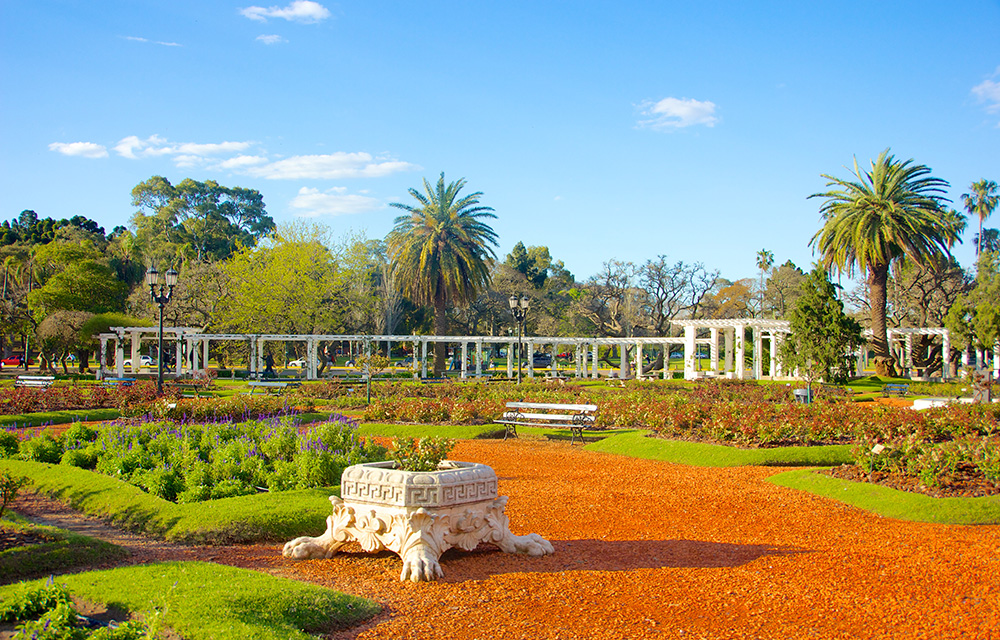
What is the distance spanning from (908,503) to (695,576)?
3.82 meters

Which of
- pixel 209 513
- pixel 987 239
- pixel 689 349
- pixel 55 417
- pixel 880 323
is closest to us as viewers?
pixel 209 513

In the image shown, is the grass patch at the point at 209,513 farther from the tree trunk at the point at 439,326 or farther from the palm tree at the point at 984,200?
the palm tree at the point at 984,200

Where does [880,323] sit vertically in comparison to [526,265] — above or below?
below

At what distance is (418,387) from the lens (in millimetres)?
22828

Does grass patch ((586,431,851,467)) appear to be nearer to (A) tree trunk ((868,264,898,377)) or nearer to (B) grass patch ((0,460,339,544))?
(B) grass patch ((0,460,339,544))

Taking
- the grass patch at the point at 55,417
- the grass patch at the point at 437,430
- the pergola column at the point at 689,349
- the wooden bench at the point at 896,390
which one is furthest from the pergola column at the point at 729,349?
the grass patch at the point at 55,417

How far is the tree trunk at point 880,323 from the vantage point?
33312 mm

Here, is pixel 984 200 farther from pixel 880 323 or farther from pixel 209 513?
pixel 209 513

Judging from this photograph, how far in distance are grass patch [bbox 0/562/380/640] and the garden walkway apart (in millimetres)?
239

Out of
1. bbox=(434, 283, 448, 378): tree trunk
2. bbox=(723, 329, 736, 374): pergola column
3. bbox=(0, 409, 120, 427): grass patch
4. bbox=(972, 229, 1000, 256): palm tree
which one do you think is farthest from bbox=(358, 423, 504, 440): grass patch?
bbox=(972, 229, 1000, 256): palm tree

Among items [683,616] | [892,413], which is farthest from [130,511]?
[892,413]

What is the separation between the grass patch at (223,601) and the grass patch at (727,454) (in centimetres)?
787

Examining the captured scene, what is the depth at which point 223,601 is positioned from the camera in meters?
4.43

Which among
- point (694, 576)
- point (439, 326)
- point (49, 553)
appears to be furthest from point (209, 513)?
point (439, 326)
